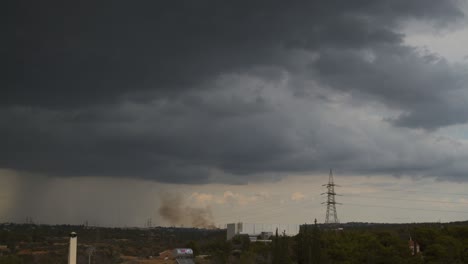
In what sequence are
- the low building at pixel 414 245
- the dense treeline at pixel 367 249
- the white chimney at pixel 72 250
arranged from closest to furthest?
the white chimney at pixel 72 250 → the dense treeline at pixel 367 249 → the low building at pixel 414 245

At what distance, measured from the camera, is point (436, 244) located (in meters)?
132

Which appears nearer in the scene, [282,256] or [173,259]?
[282,256]

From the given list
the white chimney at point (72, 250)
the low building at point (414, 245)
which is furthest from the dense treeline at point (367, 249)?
the white chimney at point (72, 250)

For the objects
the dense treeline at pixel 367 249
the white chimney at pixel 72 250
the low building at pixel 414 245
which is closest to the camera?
the white chimney at pixel 72 250

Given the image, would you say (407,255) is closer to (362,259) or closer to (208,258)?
(362,259)

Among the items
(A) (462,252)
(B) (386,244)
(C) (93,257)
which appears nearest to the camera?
(A) (462,252)

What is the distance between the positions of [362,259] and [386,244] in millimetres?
19128

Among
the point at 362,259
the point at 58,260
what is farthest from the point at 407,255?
the point at 58,260

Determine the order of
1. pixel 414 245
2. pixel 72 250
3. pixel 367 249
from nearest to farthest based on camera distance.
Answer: pixel 72 250, pixel 367 249, pixel 414 245

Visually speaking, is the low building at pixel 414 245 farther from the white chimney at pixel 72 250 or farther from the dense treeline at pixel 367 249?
the white chimney at pixel 72 250

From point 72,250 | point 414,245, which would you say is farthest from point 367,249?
point 72,250

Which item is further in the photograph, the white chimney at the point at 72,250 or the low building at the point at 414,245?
the low building at the point at 414,245

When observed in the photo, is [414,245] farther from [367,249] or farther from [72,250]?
[72,250]

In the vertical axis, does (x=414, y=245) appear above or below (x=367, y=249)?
above
